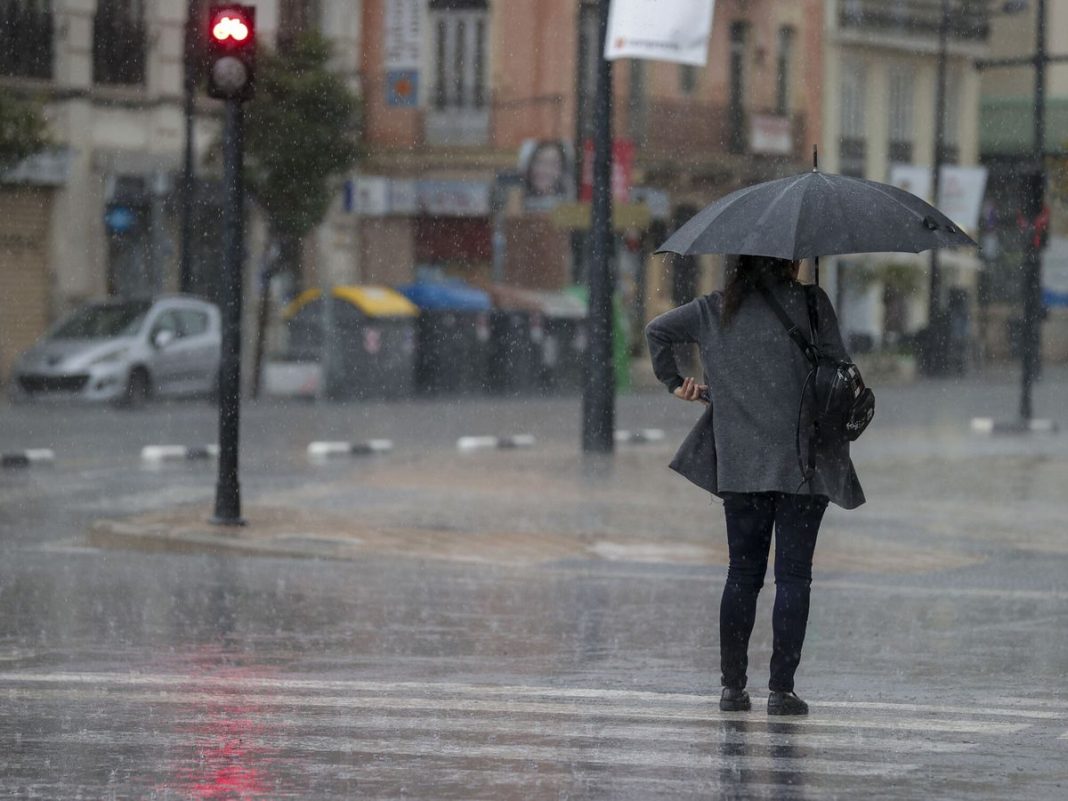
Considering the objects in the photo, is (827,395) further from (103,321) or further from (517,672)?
(103,321)

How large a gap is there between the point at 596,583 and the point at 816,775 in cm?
543

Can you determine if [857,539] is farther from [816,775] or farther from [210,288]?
[210,288]

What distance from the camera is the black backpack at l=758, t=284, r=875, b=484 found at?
7.23 m

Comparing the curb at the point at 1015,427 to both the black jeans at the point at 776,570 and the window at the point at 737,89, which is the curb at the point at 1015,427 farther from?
the window at the point at 737,89

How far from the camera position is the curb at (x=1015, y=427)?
26781mm

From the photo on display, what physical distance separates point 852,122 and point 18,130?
27.1 m

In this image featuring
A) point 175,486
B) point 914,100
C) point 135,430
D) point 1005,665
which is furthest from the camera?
point 914,100

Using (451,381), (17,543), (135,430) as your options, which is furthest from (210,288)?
(17,543)

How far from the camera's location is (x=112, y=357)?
30953 mm

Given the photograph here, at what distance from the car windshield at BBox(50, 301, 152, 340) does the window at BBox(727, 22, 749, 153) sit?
21.0m

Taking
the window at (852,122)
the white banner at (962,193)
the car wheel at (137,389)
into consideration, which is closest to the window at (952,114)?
the window at (852,122)

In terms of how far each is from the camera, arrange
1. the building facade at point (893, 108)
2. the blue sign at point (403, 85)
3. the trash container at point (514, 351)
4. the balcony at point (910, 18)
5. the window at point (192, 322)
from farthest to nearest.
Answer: the balcony at point (910, 18)
the building facade at point (893, 108)
the blue sign at point (403, 85)
the trash container at point (514, 351)
the window at point (192, 322)

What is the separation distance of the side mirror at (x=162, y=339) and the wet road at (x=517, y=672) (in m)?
15.3

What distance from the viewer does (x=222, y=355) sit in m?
13.8
